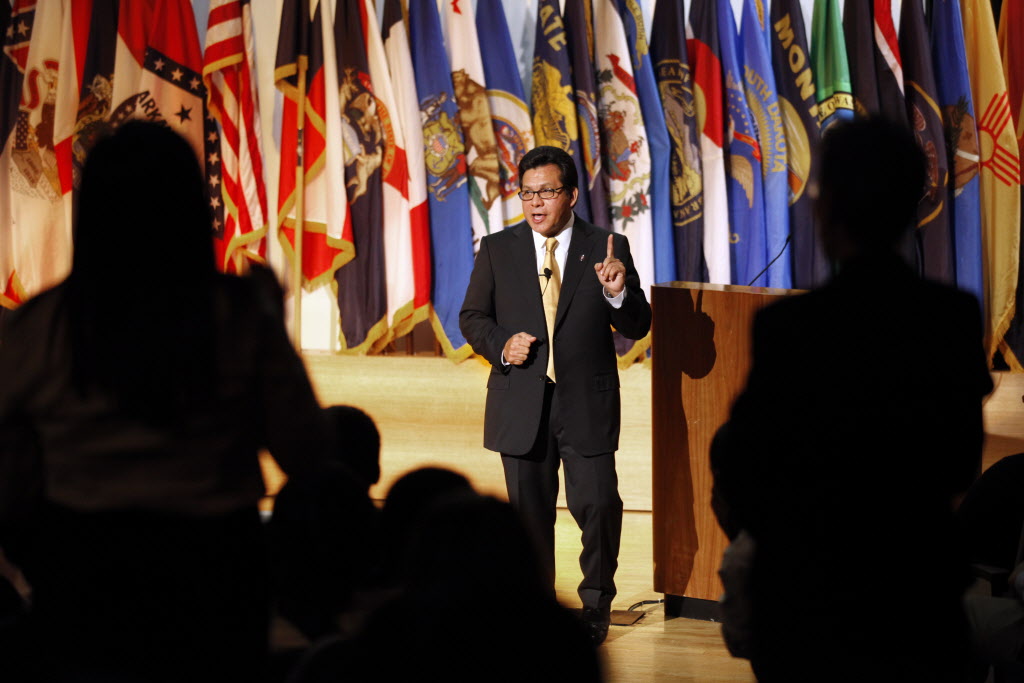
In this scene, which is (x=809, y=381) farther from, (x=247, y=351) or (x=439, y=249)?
(x=439, y=249)

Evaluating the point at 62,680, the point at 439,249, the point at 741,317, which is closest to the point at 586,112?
the point at 439,249

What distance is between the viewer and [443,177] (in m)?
5.59

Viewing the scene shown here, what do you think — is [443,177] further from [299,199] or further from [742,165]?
[742,165]

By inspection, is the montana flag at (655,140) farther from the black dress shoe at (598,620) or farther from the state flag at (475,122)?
the black dress shoe at (598,620)

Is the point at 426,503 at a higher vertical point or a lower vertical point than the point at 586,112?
lower

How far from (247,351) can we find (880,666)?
968 mm

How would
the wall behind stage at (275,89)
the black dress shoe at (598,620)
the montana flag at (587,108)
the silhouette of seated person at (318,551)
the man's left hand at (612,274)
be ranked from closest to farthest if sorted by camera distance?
the silhouette of seated person at (318,551) < the man's left hand at (612,274) < the black dress shoe at (598,620) < the montana flag at (587,108) < the wall behind stage at (275,89)

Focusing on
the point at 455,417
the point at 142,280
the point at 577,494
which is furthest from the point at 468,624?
the point at 455,417

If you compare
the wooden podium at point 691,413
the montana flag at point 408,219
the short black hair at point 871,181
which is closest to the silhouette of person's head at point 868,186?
the short black hair at point 871,181

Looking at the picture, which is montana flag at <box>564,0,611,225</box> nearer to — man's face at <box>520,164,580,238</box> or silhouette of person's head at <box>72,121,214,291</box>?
man's face at <box>520,164,580,238</box>

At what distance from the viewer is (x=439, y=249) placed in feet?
18.5

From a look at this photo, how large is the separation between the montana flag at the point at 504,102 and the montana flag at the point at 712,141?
90 centimetres

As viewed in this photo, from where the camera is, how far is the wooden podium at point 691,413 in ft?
11.4

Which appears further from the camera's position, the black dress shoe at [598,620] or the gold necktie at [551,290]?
the gold necktie at [551,290]
